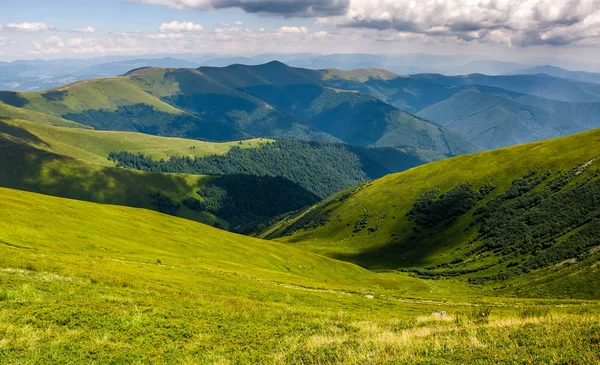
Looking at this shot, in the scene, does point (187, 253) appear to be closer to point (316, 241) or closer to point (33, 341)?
point (33, 341)

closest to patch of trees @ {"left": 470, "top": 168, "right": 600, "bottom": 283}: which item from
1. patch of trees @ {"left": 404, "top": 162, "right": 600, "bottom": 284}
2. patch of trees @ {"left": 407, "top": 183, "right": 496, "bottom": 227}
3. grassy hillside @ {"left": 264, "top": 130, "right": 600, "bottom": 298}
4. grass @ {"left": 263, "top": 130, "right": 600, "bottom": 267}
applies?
patch of trees @ {"left": 404, "top": 162, "right": 600, "bottom": 284}

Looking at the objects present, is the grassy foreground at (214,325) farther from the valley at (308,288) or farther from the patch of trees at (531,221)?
the patch of trees at (531,221)

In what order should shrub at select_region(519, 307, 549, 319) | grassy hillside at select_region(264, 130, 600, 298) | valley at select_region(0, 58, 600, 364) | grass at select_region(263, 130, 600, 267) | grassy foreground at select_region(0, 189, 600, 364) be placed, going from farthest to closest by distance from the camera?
grass at select_region(263, 130, 600, 267)
grassy hillside at select_region(264, 130, 600, 298)
shrub at select_region(519, 307, 549, 319)
valley at select_region(0, 58, 600, 364)
grassy foreground at select_region(0, 189, 600, 364)

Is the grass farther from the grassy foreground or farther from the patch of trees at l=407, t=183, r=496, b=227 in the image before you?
the grassy foreground

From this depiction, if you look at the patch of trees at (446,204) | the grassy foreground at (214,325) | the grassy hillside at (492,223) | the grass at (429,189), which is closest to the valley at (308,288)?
the grassy foreground at (214,325)

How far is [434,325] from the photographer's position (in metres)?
23.2


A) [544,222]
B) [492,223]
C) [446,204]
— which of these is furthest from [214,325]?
[446,204]

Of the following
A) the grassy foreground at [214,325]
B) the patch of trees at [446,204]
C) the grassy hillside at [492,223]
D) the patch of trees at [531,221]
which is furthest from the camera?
the patch of trees at [446,204]

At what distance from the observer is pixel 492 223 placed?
Answer: 4651 inches

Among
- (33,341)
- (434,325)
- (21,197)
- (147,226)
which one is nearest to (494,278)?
(434,325)

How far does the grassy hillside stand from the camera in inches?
3041

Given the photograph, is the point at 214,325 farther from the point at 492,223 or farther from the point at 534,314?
the point at 492,223

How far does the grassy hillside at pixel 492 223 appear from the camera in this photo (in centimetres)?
7725

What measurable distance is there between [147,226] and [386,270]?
7830 cm
